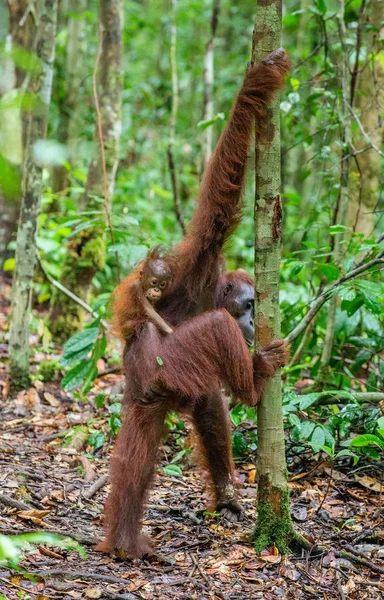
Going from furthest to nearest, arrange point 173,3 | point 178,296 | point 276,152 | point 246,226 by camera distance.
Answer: point 246,226 < point 173,3 < point 178,296 < point 276,152

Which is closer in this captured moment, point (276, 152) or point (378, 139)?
point (276, 152)

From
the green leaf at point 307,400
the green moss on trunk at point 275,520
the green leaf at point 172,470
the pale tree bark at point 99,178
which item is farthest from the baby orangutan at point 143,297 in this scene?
the pale tree bark at point 99,178

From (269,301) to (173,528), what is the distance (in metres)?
1.55

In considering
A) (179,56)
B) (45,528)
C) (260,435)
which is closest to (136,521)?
(45,528)

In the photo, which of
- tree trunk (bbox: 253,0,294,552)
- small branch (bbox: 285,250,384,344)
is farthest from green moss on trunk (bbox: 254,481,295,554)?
small branch (bbox: 285,250,384,344)

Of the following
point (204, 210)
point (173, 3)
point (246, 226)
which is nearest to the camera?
point (204, 210)

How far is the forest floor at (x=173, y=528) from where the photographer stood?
3223 millimetres

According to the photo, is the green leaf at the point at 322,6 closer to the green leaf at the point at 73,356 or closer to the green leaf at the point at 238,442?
the green leaf at the point at 73,356

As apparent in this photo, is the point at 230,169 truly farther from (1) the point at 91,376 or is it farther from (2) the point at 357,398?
(1) the point at 91,376

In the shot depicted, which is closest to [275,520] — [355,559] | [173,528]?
[355,559]

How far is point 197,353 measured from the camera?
3.81 meters

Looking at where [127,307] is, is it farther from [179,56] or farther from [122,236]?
[179,56]

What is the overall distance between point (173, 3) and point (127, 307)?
239 inches

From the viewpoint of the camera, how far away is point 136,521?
3695 millimetres
